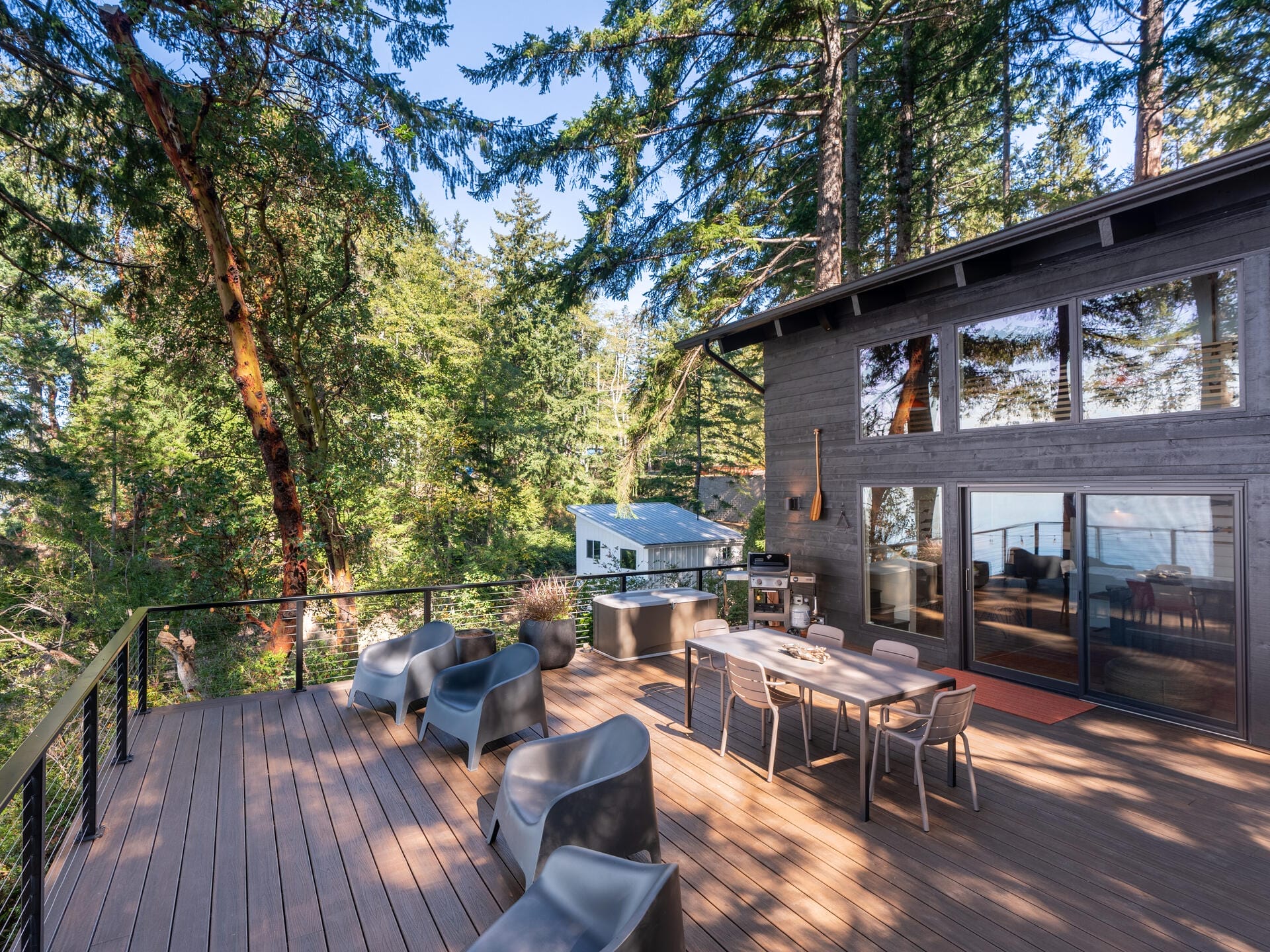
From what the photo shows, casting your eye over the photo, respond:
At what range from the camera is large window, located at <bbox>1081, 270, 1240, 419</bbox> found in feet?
13.5

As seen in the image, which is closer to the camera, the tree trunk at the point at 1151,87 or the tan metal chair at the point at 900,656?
the tan metal chair at the point at 900,656

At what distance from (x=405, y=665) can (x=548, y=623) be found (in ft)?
5.40

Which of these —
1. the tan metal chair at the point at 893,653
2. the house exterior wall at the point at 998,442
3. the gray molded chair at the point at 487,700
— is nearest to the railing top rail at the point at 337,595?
the gray molded chair at the point at 487,700

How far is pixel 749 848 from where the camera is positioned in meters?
2.92

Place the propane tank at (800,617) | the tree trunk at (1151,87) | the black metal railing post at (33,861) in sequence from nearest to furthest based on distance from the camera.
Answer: the black metal railing post at (33,861), the propane tank at (800,617), the tree trunk at (1151,87)

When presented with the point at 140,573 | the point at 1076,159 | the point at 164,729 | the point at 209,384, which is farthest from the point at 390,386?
the point at 1076,159

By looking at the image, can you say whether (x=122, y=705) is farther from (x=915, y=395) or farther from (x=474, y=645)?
(x=915, y=395)

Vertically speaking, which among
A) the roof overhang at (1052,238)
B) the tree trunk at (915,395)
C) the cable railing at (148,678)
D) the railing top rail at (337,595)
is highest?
the roof overhang at (1052,238)

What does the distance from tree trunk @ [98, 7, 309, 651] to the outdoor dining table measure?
6.09m

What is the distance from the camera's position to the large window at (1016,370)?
4973mm

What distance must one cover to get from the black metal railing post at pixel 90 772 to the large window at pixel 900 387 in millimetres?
6428

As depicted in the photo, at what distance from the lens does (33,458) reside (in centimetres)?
1030

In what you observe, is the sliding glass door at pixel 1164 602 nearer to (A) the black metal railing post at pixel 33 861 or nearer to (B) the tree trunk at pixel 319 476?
(A) the black metal railing post at pixel 33 861

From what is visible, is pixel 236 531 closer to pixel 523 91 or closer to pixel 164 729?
pixel 164 729
